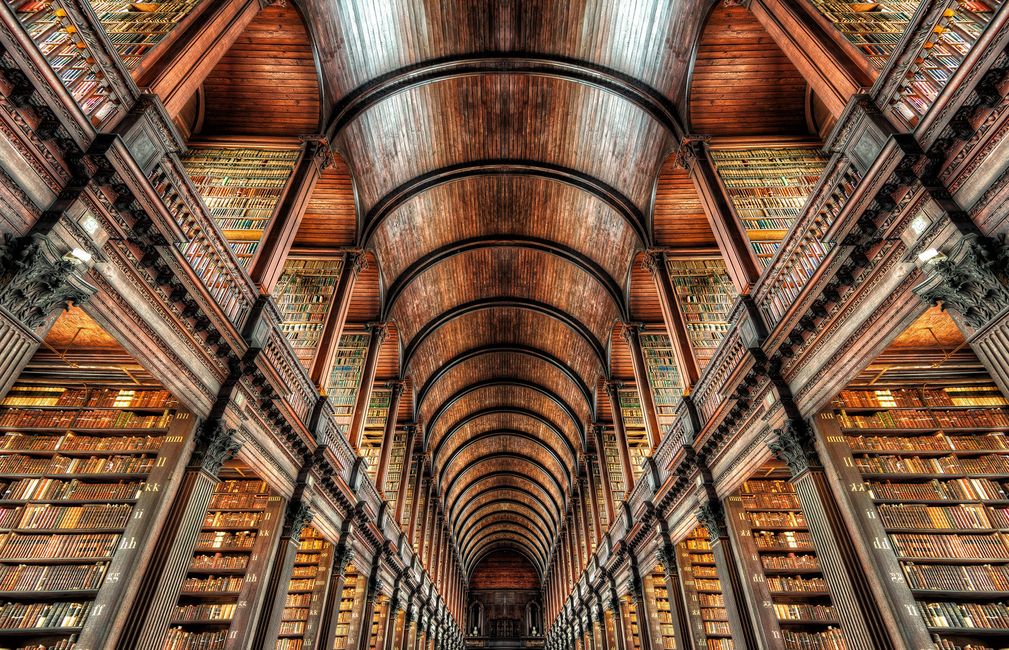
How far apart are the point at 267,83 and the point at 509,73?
5.25 meters

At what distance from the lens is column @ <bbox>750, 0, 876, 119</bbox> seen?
18.0 feet

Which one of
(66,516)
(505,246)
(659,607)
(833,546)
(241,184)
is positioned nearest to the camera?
(833,546)

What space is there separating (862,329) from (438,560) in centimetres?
2469

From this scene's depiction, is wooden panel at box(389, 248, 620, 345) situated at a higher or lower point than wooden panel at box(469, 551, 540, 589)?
higher

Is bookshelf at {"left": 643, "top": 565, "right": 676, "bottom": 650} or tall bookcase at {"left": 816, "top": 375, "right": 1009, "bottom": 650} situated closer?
tall bookcase at {"left": 816, "top": 375, "right": 1009, "bottom": 650}

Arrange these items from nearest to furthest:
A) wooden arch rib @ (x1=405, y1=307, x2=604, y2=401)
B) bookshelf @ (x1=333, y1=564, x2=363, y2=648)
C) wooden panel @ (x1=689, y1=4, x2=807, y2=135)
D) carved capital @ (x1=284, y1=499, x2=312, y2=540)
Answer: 1. carved capital @ (x1=284, y1=499, x2=312, y2=540)
2. wooden panel @ (x1=689, y1=4, x2=807, y2=135)
3. bookshelf @ (x1=333, y1=564, x2=363, y2=648)
4. wooden arch rib @ (x1=405, y1=307, x2=604, y2=401)

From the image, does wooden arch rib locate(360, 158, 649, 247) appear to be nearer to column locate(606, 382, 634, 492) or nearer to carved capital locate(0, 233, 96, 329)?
column locate(606, 382, 634, 492)

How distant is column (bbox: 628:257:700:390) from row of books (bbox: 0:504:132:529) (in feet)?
30.0

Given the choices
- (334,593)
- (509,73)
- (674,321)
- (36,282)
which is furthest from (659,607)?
(509,73)

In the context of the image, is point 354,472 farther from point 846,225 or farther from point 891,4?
point 891,4

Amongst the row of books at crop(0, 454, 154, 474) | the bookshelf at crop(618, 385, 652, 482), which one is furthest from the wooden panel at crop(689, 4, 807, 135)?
the row of books at crop(0, 454, 154, 474)

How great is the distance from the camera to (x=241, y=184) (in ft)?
30.3

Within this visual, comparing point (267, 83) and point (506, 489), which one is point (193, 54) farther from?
point (506, 489)

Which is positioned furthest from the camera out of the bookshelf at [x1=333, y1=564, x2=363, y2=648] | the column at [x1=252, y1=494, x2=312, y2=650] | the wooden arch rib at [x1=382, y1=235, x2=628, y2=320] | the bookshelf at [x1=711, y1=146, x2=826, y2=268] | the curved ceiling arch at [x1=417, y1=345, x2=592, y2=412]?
the curved ceiling arch at [x1=417, y1=345, x2=592, y2=412]
